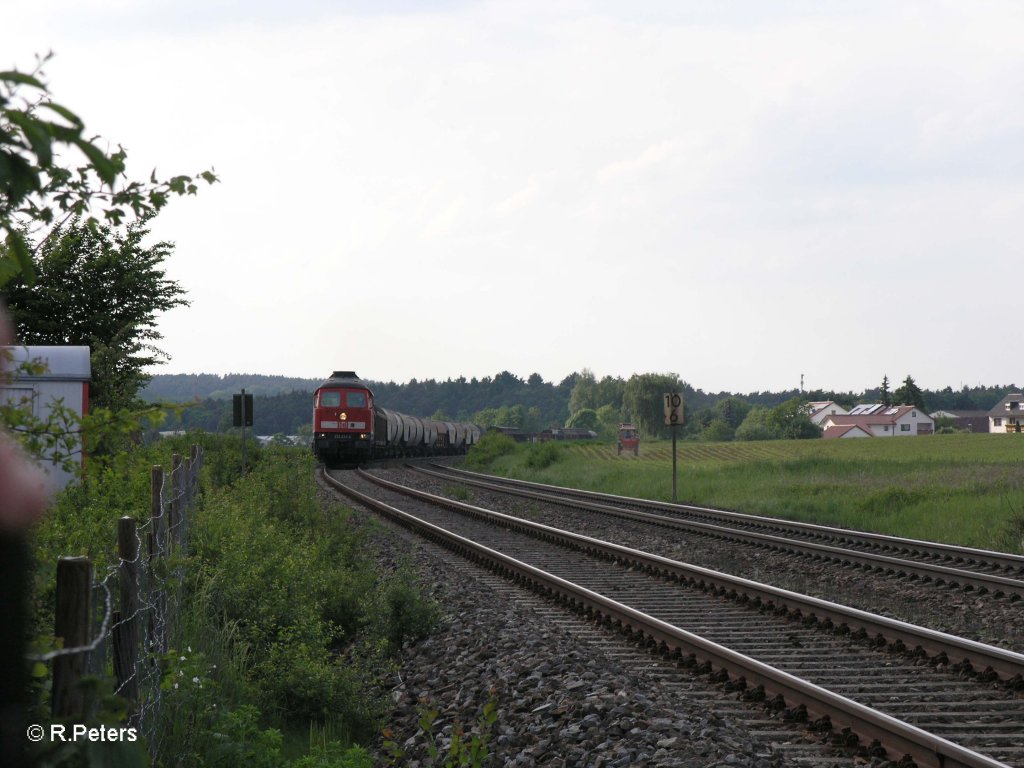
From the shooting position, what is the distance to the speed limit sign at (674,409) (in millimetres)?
24062

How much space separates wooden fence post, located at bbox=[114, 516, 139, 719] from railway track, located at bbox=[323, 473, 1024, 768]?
398cm

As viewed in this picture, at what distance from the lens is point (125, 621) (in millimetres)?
4340

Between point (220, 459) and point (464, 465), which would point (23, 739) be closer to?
→ point (220, 459)

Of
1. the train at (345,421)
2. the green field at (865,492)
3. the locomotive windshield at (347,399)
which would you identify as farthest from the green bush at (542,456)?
the locomotive windshield at (347,399)

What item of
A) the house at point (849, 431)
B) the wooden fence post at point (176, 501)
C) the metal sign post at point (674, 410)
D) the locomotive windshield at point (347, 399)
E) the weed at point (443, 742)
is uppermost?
the locomotive windshield at point (347, 399)

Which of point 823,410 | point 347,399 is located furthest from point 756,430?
point 347,399

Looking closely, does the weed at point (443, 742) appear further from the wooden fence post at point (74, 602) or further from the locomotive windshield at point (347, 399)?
the locomotive windshield at point (347, 399)

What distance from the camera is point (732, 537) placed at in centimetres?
1593

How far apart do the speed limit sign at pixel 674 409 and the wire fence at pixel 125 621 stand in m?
17.0

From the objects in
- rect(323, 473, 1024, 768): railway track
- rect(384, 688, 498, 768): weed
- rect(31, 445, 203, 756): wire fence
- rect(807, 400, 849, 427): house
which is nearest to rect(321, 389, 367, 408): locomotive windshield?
rect(323, 473, 1024, 768): railway track

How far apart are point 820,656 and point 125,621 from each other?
221 inches

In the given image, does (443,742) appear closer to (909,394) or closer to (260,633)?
(260,633)

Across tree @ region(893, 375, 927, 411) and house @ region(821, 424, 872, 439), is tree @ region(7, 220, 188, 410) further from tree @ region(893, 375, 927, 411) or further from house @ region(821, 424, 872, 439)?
tree @ region(893, 375, 927, 411)

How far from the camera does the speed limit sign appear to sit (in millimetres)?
24062
